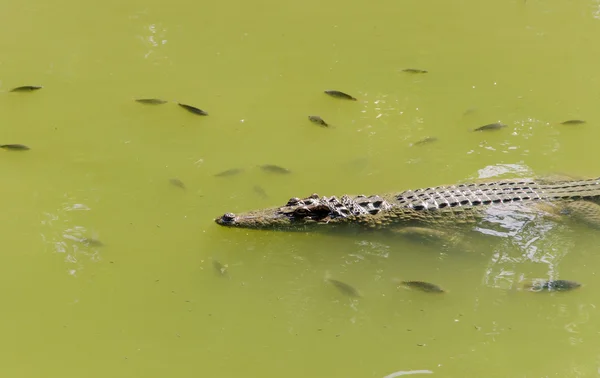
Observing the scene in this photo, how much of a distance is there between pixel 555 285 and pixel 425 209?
3.84ft

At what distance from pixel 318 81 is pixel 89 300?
3.67m

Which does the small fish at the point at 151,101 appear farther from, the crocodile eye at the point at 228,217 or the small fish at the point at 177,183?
the crocodile eye at the point at 228,217

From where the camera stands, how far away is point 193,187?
5.75 metres

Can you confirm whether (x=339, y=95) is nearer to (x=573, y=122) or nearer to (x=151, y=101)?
(x=151, y=101)

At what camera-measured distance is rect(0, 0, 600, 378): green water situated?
4461mm

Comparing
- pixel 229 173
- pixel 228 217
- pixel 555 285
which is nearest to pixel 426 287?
pixel 555 285

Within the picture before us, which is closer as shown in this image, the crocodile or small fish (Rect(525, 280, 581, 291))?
small fish (Rect(525, 280, 581, 291))

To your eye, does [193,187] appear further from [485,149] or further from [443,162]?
[485,149]

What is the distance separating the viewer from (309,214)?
533 centimetres

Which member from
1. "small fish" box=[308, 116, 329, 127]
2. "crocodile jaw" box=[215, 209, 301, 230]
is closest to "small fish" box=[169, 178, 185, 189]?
"crocodile jaw" box=[215, 209, 301, 230]

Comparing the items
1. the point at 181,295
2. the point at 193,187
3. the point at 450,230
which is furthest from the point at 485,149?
the point at 181,295

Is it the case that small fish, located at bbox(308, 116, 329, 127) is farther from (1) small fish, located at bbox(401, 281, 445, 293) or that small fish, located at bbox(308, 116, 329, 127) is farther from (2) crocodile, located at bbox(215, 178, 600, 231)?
(1) small fish, located at bbox(401, 281, 445, 293)

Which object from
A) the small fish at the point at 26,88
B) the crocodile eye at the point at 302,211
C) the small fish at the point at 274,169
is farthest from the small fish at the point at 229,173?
the small fish at the point at 26,88

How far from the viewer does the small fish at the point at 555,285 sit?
15.6 ft
